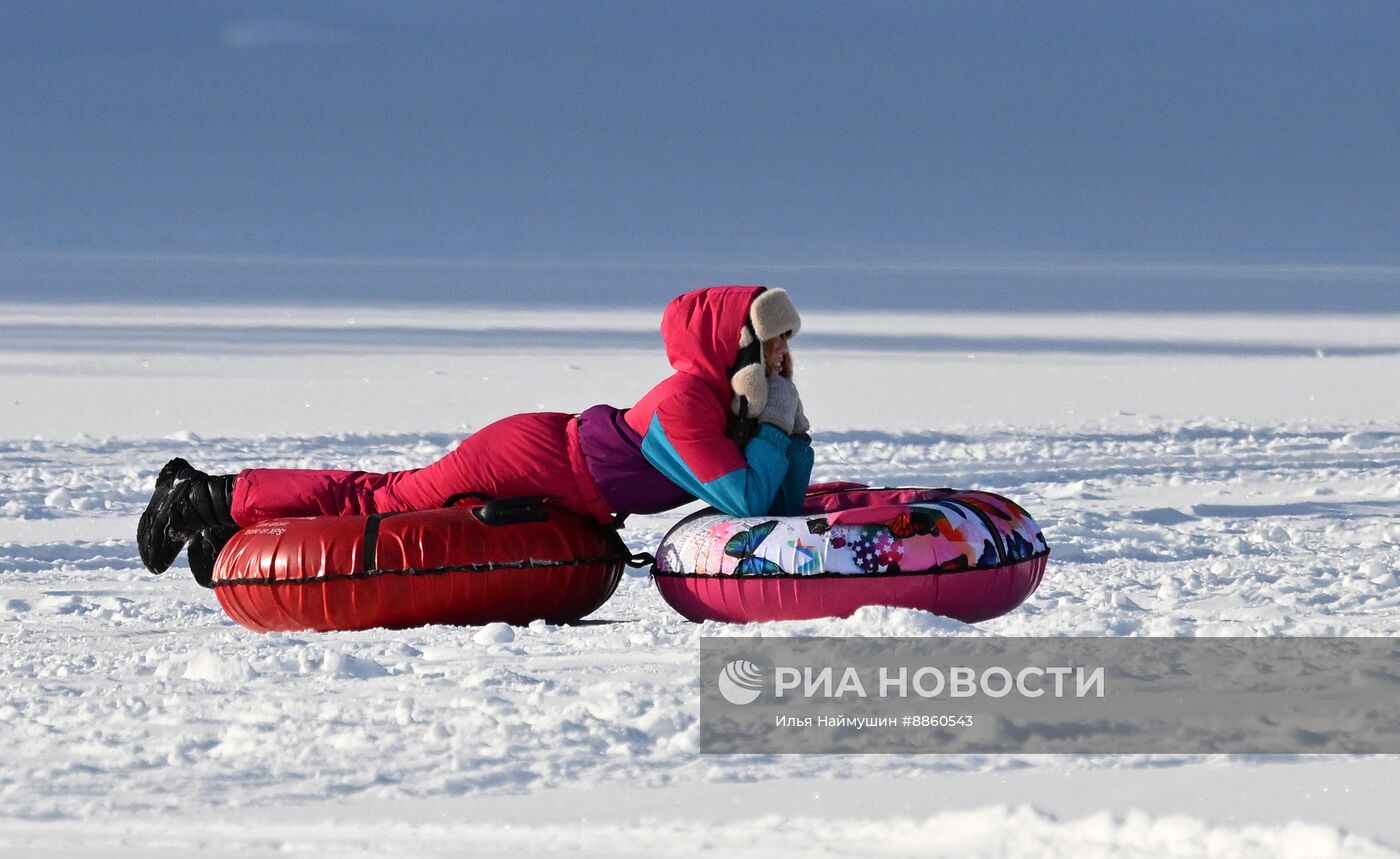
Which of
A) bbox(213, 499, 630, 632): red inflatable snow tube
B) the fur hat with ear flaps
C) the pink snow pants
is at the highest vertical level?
the fur hat with ear flaps

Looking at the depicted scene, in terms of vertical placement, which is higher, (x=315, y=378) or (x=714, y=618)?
(x=315, y=378)

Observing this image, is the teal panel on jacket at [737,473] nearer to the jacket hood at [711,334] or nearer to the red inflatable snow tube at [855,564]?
the red inflatable snow tube at [855,564]

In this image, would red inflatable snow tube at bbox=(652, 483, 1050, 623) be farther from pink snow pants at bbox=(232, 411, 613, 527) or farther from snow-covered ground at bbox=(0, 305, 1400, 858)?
pink snow pants at bbox=(232, 411, 613, 527)

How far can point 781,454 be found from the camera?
5395 millimetres

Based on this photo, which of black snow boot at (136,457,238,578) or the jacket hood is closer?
the jacket hood

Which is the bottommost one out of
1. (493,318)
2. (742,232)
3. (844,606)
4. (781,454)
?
(844,606)

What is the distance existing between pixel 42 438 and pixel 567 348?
324 inches

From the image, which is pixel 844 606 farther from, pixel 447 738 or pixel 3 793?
pixel 3 793

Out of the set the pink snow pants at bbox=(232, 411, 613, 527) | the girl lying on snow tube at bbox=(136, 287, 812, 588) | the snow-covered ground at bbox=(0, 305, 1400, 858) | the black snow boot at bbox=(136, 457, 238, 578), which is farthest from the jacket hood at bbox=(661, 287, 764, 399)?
the black snow boot at bbox=(136, 457, 238, 578)

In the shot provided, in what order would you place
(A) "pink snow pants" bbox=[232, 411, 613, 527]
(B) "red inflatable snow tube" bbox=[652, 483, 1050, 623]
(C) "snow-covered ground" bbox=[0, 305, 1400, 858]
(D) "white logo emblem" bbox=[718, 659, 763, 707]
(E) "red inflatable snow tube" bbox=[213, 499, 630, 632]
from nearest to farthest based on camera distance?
(C) "snow-covered ground" bbox=[0, 305, 1400, 858]
(D) "white logo emblem" bbox=[718, 659, 763, 707]
(B) "red inflatable snow tube" bbox=[652, 483, 1050, 623]
(E) "red inflatable snow tube" bbox=[213, 499, 630, 632]
(A) "pink snow pants" bbox=[232, 411, 613, 527]

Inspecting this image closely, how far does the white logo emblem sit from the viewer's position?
166 inches

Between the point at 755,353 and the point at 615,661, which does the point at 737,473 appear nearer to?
the point at 755,353

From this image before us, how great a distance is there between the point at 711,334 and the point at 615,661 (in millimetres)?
1050

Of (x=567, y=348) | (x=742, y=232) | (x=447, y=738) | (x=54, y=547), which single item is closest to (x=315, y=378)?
(x=567, y=348)
